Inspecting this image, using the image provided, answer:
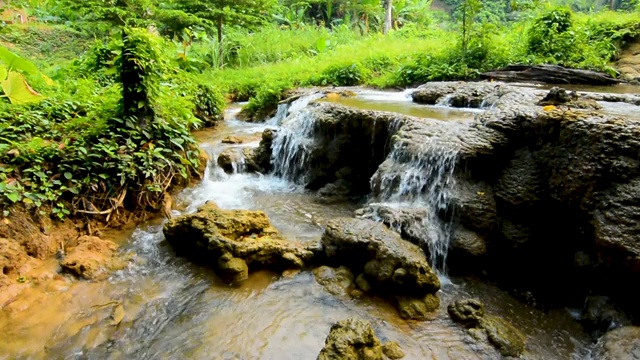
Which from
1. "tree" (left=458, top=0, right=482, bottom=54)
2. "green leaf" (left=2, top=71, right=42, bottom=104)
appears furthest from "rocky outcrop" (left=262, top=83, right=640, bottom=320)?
"tree" (left=458, top=0, right=482, bottom=54)

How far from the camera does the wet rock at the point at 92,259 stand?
4148 millimetres

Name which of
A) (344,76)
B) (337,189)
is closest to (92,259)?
(337,189)

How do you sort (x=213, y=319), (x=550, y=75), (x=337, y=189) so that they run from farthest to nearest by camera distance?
(x=550, y=75) < (x=337, y=189) < (x=213, y=319)

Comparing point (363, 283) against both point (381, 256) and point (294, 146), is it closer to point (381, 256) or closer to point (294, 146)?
point (381, 256)

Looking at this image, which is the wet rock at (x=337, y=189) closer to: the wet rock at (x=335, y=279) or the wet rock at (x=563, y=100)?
the wet rock at (x=335, y=279)

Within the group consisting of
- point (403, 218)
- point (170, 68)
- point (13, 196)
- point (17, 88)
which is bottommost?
point (403, 218)

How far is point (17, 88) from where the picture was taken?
4.27 m

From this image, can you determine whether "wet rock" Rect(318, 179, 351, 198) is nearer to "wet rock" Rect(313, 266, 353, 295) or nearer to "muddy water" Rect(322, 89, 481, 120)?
"muddy water" Rect(322, 89, 481, 120)

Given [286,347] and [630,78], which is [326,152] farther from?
[630,78]

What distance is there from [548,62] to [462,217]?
764 cm

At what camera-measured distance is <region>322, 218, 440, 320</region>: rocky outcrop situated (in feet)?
12.6

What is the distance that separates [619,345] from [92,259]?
16.7 feet

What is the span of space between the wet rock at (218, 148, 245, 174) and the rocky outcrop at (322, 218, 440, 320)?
323cm

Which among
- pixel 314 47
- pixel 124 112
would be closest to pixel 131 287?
pixel 124 112
